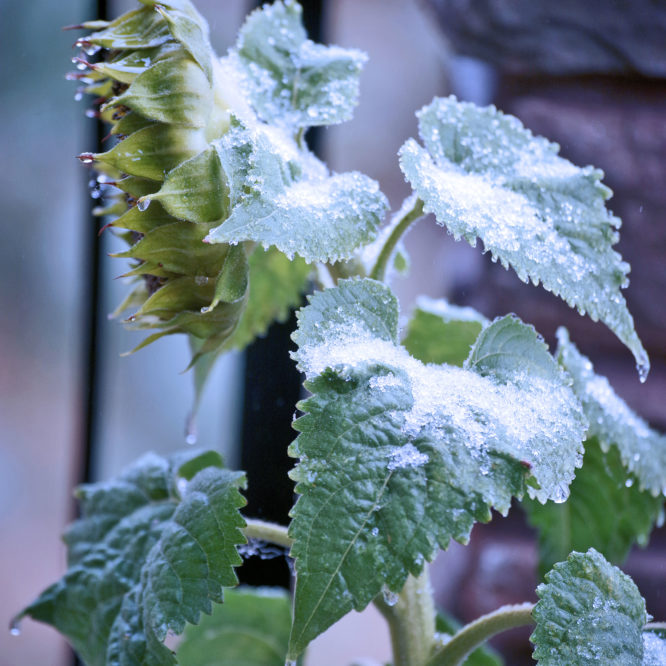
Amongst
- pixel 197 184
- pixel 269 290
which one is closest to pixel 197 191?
pixel 197 184

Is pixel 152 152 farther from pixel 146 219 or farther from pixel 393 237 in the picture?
pixel 393 237

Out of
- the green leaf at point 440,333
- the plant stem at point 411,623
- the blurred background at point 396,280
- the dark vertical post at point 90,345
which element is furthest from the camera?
the dark vertical post at point 90,345

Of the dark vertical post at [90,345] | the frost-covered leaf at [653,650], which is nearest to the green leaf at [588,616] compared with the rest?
the frost-covered leaf at [653,650]

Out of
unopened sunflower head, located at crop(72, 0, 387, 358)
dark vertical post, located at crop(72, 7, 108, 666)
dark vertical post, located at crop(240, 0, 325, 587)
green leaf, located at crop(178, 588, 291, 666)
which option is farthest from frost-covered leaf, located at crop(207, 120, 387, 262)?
dark vertical post, located at crop(72, 7, 108, 666)

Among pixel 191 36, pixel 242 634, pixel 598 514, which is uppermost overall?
pixel 191 36

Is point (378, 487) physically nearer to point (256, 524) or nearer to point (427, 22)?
point (256, 524)

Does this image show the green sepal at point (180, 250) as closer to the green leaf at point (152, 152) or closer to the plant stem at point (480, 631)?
the green leaf at point (152, 152)
